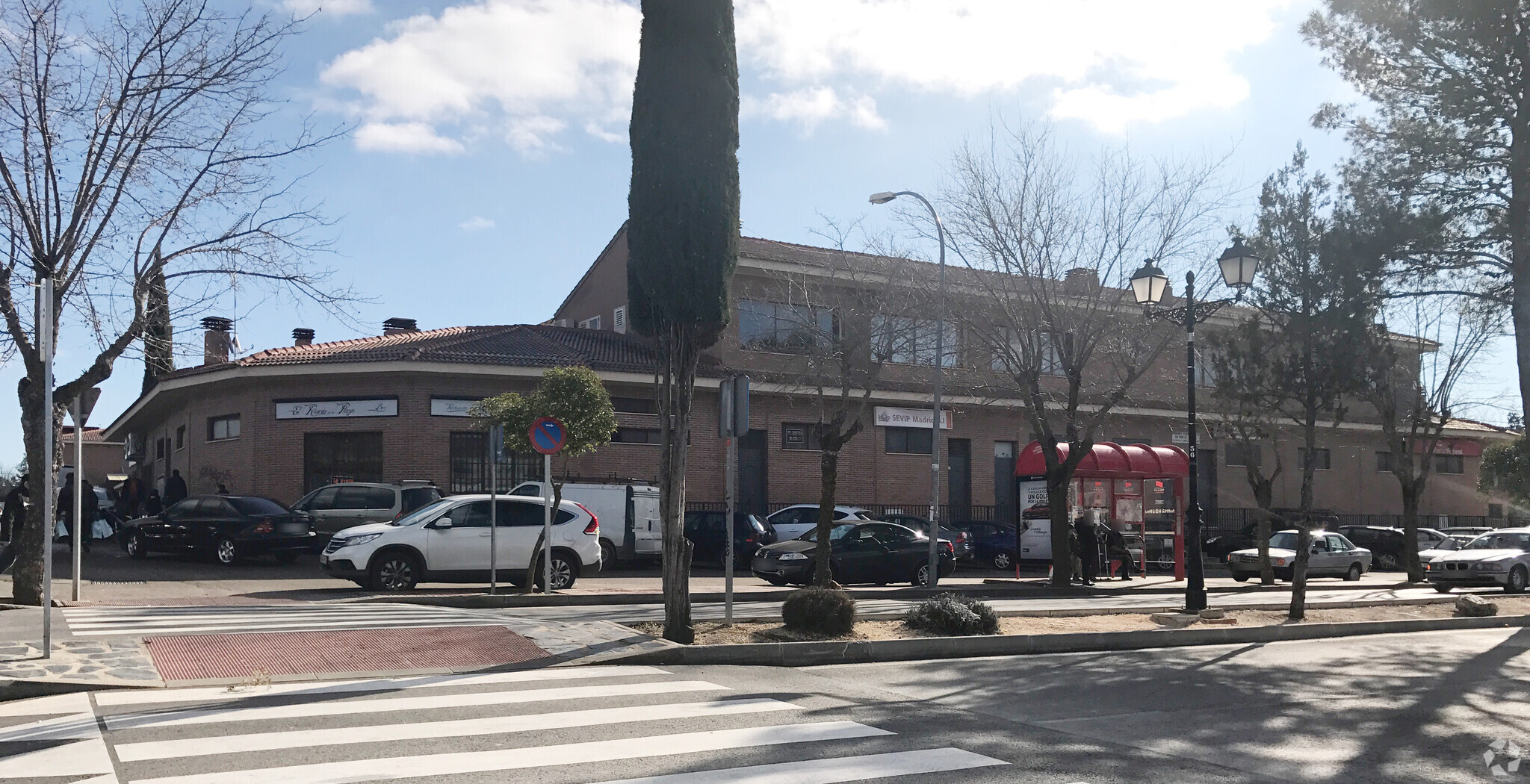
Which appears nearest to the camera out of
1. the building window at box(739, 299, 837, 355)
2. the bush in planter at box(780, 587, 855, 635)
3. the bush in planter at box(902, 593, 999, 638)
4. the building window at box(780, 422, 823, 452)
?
the bush in planter at box(780, 587, 855, 635)

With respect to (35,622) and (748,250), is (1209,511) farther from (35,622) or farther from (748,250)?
(35,622)

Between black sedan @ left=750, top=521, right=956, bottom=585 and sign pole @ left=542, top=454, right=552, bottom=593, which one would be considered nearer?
sign pole @ left=542, top=454, right=552, bottom=593

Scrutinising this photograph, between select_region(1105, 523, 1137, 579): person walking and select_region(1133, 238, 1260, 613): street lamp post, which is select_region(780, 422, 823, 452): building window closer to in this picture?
select_region(1105, 523, 1137, 579): person walking

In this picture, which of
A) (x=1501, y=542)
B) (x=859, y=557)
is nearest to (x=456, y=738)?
(x=859, y=557)

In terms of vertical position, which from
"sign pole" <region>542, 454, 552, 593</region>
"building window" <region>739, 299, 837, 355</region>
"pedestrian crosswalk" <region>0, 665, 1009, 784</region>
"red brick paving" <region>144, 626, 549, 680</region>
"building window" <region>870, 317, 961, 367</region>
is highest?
"building window" <region>739, 299, 837, 355</region>

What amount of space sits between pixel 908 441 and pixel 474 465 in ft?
44.6

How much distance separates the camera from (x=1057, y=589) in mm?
23656

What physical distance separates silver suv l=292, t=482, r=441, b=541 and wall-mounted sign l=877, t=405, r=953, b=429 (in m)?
15.1

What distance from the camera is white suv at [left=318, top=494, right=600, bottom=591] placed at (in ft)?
59.8

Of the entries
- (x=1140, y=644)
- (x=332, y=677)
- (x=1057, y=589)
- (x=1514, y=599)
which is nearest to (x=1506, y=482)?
(x=1514, y=599)

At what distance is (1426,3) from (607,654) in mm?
13788

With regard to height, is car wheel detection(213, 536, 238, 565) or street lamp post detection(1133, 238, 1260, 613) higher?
street lamp post detection(1133, 238, 1260, 613)

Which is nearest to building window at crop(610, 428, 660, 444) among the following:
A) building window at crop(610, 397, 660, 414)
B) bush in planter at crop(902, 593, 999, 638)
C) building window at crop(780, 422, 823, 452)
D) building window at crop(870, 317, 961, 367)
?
building window at crop(610, 397, 660, 414)

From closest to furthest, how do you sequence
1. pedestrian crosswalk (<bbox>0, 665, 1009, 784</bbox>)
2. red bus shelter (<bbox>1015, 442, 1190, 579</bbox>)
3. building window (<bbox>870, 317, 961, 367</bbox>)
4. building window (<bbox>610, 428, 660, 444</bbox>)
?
pedestrian crosswalk (<bbox>0, 665, 1009, 784</bbox>)
building window (<bbox>870, 317, 961, 367</bbox>)
red bus shelter (<bbox>1015, 442, 1190, 579</bbox>)
building window (<bbox>610, 428, 660, 444</bbox>)
